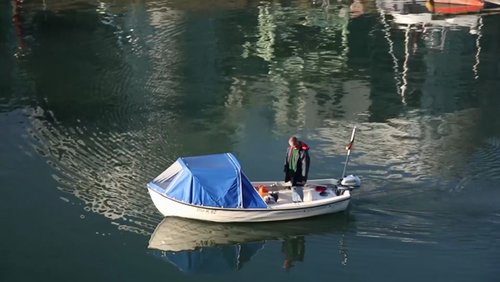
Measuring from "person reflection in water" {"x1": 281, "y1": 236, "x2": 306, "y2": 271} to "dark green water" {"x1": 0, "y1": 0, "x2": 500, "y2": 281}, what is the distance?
0.05 m

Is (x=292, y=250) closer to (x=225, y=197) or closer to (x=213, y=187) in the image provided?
(x=225, y=197)

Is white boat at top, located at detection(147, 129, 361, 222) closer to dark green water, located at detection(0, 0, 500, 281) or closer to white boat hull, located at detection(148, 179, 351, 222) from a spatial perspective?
white boat hull, located at detection(148, 179, 351, 222)

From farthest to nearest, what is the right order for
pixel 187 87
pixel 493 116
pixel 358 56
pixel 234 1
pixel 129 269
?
pixel 234 1, pixel 358 56, pixel 187 87, pixel 493 116, pixel 129 269

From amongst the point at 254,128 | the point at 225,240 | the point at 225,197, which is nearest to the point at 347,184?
the point at 225,197

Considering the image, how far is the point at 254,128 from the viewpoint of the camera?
34.7 m

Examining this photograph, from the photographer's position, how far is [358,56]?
46719 millimetres

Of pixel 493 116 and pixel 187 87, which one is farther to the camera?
pixel 187 87

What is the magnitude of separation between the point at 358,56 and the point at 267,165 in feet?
60.2

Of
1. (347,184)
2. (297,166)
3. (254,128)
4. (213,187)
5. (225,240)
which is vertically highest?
(297,166)

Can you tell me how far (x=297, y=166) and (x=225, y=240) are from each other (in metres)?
3.67

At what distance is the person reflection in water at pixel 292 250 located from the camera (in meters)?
24.0

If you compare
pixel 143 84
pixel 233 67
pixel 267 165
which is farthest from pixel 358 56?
pixel 267 165

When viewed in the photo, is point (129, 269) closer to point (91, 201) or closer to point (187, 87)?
point (91, 201)

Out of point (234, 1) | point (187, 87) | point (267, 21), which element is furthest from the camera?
point (234, 1)
